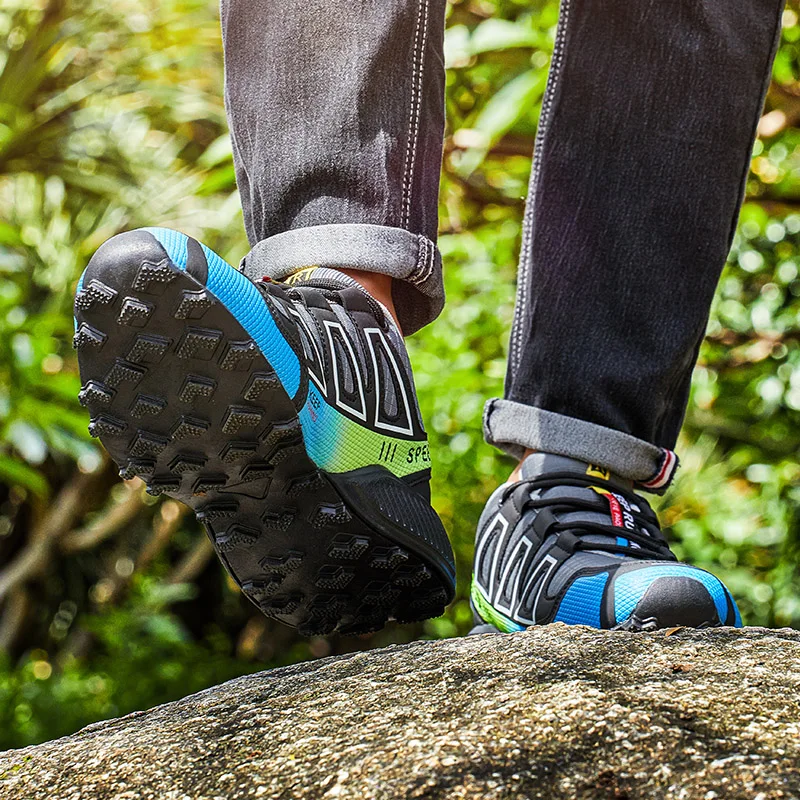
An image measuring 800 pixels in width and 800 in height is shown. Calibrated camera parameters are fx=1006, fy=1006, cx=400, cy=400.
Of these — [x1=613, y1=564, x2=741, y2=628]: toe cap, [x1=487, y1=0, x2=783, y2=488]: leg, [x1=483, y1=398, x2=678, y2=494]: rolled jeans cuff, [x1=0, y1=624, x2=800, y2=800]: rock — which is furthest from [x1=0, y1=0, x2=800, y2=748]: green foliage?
[x1=0, y1=624, x2=800, y2=800]: rock

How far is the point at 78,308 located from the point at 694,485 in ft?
7.96

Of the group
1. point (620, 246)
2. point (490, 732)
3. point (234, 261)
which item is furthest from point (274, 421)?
point (234, 261)

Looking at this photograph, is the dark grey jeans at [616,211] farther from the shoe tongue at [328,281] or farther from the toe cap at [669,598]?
the toe cap at [669,598]

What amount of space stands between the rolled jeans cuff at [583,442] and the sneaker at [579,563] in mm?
17

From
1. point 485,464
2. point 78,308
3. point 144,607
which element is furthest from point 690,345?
point 144,607

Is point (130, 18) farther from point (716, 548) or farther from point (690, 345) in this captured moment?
point (690, 345)

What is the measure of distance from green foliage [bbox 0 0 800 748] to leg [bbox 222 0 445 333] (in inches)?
42.4

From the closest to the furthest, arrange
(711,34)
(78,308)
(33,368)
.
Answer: (78,308) → (711,34) → (33,368)

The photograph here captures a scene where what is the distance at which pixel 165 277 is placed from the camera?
0.81 m

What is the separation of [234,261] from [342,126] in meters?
2.03

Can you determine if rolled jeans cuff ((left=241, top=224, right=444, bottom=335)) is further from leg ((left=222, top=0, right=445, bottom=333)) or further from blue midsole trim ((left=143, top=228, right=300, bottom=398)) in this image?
blue midsole trim ((left=143, top=228, right=300, bottom=398))

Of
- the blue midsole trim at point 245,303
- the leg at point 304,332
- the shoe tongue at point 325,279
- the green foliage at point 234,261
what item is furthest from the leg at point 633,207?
the green foliage at point 234,261

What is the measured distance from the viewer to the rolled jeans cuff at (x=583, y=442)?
1165 millimetres

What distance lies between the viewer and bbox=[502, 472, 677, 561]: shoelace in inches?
43.0
